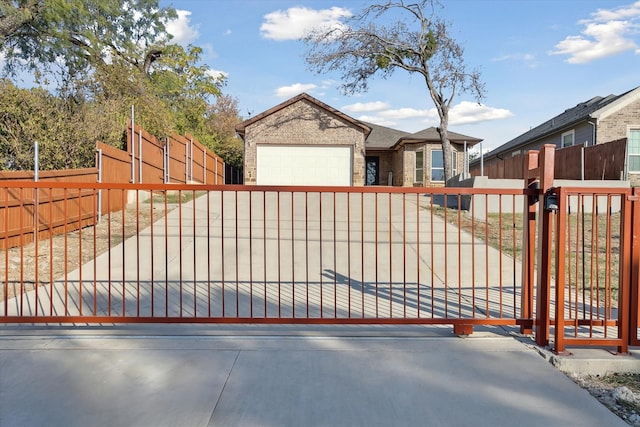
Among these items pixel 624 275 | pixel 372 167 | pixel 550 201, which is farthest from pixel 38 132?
pixel 372 167

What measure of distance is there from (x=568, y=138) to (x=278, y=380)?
75.3ft

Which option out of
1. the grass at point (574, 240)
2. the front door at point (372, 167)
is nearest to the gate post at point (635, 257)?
the grass at point (574, 240)

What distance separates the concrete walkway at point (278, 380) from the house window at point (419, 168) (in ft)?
75.8

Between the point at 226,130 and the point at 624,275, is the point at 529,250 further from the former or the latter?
the point at 226,130

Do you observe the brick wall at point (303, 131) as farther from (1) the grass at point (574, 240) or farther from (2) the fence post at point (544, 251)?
(2) the fence post at point (544, 251)

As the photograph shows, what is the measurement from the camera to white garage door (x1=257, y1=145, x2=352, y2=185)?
24141 millimetres

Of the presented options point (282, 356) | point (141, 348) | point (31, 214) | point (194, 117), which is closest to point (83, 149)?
Result: point (31, 214)

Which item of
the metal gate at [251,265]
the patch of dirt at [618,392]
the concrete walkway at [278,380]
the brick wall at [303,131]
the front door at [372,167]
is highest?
the brick wall at [303,131]

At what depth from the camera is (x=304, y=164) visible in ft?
79.4

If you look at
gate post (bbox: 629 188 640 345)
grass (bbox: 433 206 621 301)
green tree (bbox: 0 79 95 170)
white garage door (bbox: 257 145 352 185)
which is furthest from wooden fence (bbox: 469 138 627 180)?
green tree (bbox: 0 79 95 170)

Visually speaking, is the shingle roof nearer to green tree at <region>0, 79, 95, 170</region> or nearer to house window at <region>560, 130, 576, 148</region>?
house window at <region>560, 130, 576, 148</region>

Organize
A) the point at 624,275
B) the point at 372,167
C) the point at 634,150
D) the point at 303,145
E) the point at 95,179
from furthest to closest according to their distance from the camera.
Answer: the point at 372,167, the point at 303,145, the point at 634,150, the point at 95,179, the point at 624,275

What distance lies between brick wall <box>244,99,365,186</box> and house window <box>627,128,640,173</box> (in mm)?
11633

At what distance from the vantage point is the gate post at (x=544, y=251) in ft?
13.3
